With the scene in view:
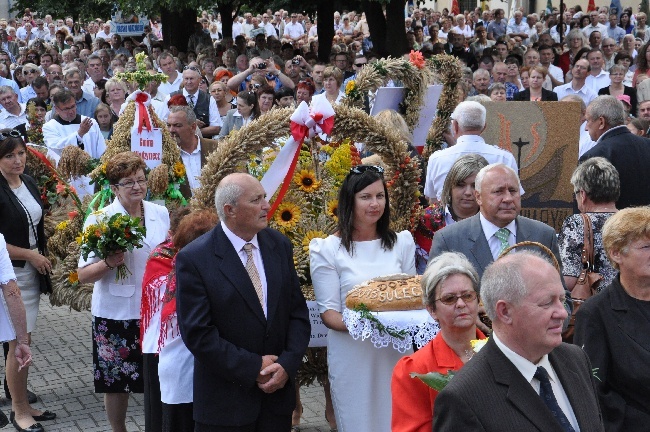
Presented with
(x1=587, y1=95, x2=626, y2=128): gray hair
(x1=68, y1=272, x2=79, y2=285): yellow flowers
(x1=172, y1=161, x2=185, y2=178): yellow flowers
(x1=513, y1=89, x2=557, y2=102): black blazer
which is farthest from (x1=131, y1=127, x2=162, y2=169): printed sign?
(x1=513, y1=89, x2=557, y2=102): black blazer

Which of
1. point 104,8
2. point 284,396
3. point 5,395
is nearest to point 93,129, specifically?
point 5,395

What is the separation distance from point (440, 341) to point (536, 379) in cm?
91

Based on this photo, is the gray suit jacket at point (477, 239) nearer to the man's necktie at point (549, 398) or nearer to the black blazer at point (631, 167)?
the man's necktie at point (549, 398)

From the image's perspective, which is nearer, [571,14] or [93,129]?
[93,129]

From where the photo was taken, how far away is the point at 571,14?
102 feet

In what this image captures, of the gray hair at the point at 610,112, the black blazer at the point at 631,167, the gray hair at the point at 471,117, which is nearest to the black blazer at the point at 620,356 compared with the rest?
the gray hair at the point at 471,117

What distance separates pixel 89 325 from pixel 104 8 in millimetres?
19744

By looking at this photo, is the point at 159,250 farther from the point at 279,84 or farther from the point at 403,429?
the point at 279,84

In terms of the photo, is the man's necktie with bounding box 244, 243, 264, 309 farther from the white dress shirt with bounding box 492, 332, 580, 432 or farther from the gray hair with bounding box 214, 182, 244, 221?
the white dress shirt with bounding box 492, 332, 580, 432

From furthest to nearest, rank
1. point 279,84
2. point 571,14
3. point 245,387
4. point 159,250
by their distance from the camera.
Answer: point 571,14, point 279,84, point 159,250, point 245,387

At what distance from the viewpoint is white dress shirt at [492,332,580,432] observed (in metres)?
3.38

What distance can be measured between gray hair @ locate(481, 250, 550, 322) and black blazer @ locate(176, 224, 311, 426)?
192 centimetres

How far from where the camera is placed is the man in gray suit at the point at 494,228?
5.36 meters

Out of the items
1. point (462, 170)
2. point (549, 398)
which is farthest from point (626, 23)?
point (549, 398)
